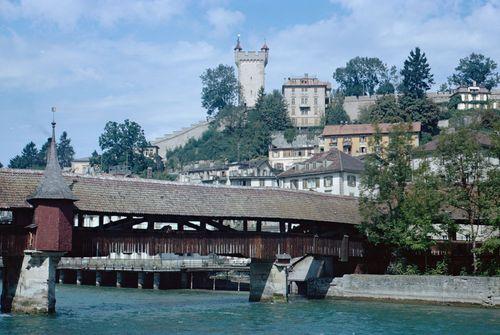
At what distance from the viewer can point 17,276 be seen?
2852 cm

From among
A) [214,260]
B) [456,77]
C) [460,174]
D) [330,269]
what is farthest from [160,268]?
[456,77]

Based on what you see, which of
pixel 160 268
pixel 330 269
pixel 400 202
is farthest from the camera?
pixel 160 268

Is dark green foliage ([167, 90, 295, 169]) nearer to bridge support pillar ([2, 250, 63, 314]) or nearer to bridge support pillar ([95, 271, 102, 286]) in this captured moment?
bridge support pillar ([95, 271, 102, 286])

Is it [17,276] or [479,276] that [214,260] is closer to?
[479,276]

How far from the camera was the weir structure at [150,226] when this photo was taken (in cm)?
2817

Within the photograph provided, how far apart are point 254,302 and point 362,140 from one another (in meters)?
53.0

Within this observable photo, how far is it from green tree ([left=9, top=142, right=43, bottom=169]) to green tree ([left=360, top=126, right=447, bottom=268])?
81.5m

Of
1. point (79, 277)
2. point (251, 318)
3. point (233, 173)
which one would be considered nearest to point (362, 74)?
point (233, 173)

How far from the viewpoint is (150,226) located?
A: 33.7 metres

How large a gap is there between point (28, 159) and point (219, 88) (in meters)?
26.9

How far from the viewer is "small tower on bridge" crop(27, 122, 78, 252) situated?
1105 inches

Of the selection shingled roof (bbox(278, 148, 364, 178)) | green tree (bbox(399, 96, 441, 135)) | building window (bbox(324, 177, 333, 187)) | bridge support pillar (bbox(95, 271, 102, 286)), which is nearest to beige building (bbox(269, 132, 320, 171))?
green tree (bbox(399, 96, 441, 135))

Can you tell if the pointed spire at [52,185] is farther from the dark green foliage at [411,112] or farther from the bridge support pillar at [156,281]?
the dark green foliage at [411,112]

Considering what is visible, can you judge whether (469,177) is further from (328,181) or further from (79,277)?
(328,181)
